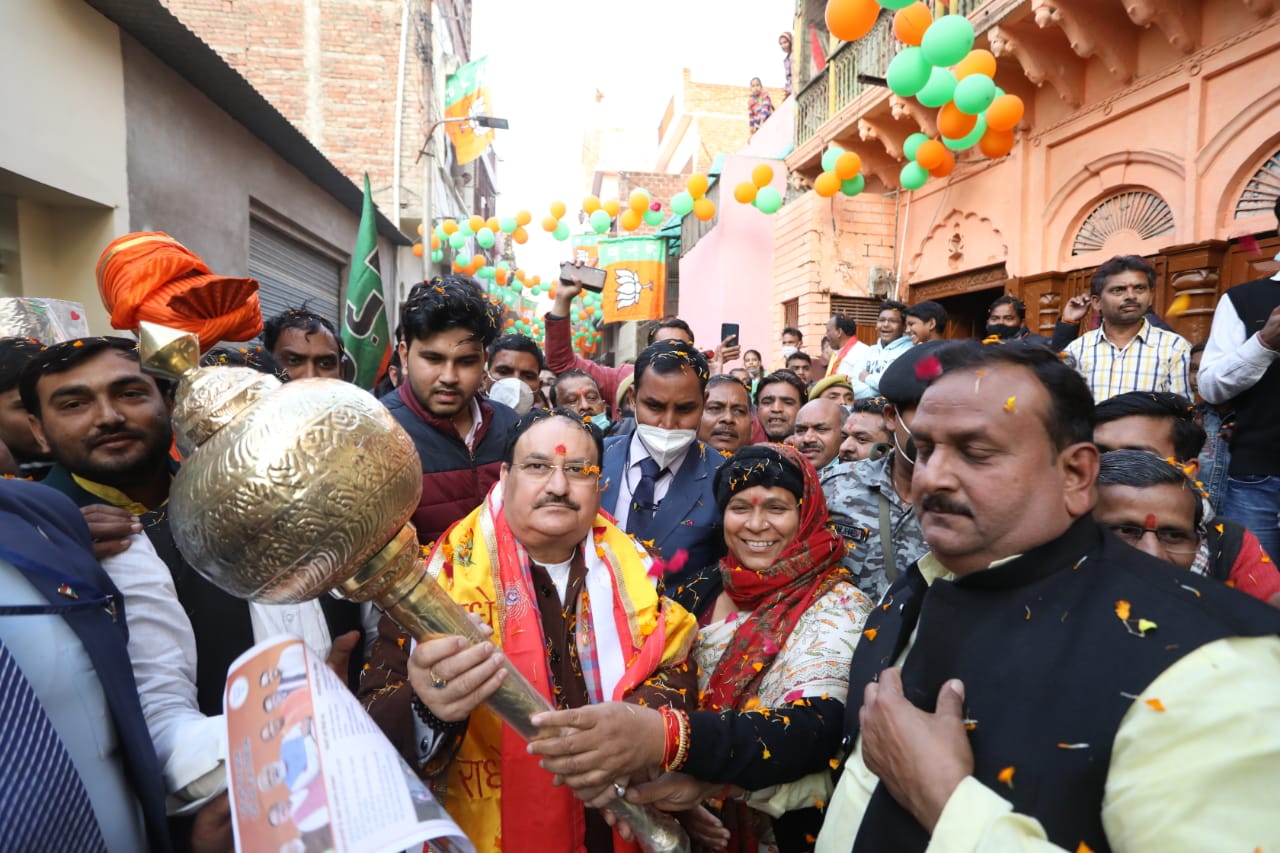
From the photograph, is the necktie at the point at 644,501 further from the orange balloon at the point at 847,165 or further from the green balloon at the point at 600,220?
the green balloon at the point at 600,220

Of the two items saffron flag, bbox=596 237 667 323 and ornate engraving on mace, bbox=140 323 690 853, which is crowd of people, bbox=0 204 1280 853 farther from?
saffron flag, bbox=596 237 667 323

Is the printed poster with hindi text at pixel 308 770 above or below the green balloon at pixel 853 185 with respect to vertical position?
below

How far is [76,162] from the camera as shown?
4461mm

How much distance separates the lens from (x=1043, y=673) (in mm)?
1072

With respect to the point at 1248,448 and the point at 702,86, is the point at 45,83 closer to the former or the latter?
the point at 1248,448

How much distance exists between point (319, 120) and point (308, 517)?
13.6 m

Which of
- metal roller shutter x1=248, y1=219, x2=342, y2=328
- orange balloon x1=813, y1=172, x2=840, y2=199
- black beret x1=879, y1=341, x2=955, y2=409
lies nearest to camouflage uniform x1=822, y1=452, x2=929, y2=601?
black beret x1=879, y1=341, x2=955, y2=409

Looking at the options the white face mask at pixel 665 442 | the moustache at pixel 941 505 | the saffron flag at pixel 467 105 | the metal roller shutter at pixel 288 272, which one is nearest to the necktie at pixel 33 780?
the moustache at pixel 941 505

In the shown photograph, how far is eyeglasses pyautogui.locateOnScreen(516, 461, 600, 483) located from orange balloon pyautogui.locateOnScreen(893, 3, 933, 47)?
226 inches

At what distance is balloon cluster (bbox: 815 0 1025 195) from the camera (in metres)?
5.59

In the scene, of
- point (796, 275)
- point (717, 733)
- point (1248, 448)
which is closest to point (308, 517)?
point (717, 733)

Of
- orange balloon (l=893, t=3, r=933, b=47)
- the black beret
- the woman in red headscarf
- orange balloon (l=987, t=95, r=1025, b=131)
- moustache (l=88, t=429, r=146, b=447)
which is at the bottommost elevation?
the woman in red headscarf

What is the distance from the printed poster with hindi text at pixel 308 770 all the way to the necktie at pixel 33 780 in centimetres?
30

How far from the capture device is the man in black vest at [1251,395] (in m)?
2.98
